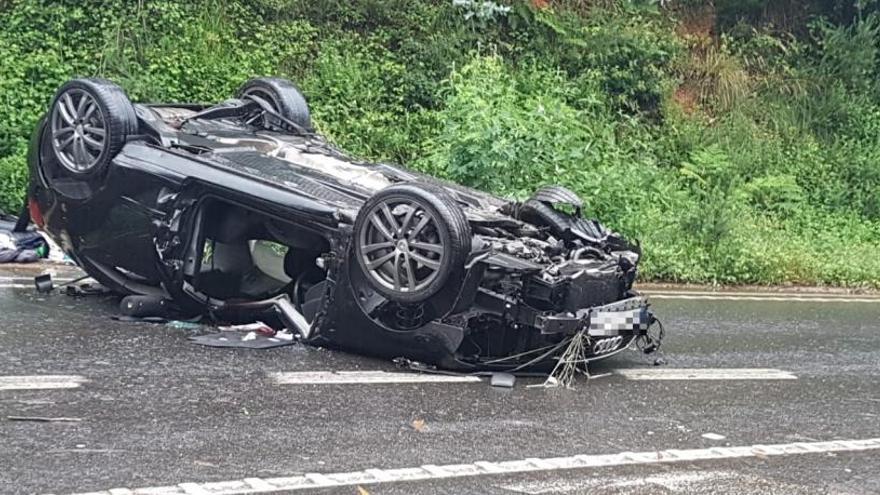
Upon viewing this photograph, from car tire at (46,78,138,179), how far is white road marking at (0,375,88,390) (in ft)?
6.53

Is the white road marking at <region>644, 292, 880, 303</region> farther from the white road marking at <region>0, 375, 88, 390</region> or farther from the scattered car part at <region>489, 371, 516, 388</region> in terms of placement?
the white road marking at <region>0, 375, 88, 390</region>

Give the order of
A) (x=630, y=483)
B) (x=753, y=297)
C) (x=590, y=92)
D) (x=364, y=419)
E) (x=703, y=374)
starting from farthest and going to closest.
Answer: (x=590, y=92) < (x=753, y=297) < (x=703, y=374) < (x=364, y=419) < (x=630, y=483)

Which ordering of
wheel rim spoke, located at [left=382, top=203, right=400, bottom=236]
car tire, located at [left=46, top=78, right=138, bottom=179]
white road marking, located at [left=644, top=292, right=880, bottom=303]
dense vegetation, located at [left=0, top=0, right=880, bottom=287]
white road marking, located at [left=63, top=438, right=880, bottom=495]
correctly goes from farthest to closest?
dense vegetation, located at [left=0, top=0, right=880, bottom=287] → white road marking, located at [left=644, top=292, right=880, bottom=303] → car tire, located at [left=46, top=78, right=138, bottom=179] → wheel rim spoke, located at [left=382, top=203, right=400, bottom=236] → white road marking, located at [left=63, top=438, right=880, bottom=495]

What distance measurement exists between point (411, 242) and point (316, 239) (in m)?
0.94

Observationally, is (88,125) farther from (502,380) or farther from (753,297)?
(753,297)

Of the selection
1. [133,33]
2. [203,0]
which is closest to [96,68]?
[133,33]

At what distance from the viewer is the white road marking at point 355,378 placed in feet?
20.4

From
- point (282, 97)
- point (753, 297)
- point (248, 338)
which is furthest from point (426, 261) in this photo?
point (753, 297)

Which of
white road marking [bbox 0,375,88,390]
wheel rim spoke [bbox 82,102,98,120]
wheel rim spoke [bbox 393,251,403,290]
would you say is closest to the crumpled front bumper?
wheel rim spoke [bbox 393,251,403,290]

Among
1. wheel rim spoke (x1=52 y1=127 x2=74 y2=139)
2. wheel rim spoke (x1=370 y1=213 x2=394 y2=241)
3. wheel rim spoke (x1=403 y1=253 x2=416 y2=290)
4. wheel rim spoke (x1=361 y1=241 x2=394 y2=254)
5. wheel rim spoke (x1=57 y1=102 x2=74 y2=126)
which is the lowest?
wheel rim spoke (x1=403 y1=253 x2=416 y2=290)

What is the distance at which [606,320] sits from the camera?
6.66 meters

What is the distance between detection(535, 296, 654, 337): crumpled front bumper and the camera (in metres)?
6.43

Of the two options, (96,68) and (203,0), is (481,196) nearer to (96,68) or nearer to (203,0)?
(96,68)

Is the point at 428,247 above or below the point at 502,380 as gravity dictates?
above
